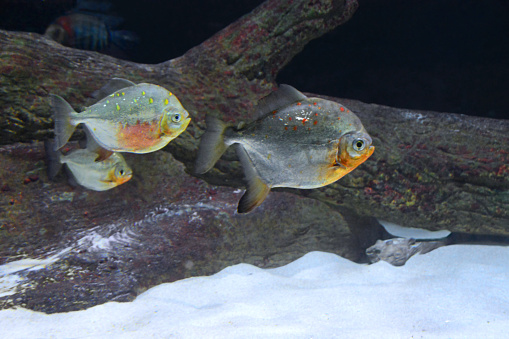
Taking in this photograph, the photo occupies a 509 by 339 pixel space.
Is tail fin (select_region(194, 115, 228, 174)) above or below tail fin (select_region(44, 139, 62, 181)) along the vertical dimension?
above

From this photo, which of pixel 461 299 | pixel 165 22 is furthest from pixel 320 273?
pixel 165 22

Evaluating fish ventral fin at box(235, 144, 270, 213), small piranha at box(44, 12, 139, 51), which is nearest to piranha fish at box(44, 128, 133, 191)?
fish ventral fin at box(235, 144, 270, 213)

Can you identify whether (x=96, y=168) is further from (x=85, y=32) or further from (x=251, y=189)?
(x=85, y=32)

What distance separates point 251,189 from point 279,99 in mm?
485

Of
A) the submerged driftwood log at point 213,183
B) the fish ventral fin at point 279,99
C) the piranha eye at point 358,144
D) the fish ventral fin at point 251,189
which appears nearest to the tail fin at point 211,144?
the fish ventral fin at point 251,189

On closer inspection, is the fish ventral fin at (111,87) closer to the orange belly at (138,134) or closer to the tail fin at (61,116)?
the tail fin at (61,116)

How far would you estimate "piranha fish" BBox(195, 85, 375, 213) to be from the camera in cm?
149

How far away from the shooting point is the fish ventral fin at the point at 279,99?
1.55 metres

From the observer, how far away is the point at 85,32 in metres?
4.36

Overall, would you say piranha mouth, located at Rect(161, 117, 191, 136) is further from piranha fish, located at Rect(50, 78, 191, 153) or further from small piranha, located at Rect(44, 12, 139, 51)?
small piranha, located at Rect(44, 12, 139, 51)

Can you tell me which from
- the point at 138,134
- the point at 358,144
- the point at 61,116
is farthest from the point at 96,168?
the point at 358,144

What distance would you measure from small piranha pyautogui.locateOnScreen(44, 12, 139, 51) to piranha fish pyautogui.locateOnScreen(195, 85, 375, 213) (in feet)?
12.9

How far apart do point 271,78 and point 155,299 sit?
9.42ft

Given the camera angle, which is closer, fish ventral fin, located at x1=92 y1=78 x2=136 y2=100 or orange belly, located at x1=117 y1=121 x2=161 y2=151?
orange belly, located at x1=117 y1=121 x2=161 y2=151
